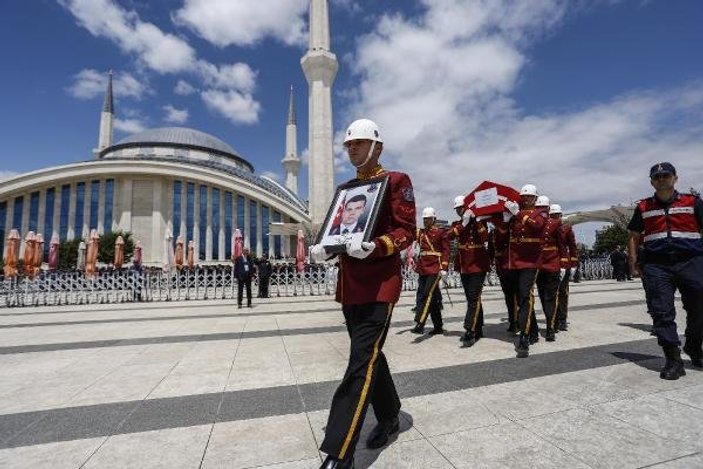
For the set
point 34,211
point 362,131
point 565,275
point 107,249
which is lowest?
point 565,275

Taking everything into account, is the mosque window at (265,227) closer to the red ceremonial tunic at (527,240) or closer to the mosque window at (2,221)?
the mosque window at (2,221)

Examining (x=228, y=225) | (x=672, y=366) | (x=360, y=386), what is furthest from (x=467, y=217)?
(x=228, y=225)

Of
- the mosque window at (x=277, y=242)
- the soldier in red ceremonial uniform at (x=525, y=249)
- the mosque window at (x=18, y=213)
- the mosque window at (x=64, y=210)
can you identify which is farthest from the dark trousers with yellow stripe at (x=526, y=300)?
the mosque window at (x=18, y=213)

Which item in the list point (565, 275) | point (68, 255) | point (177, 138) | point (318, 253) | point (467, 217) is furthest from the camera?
point (177, 138)

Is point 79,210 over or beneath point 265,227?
over

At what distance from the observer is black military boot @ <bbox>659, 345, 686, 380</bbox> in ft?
12.5

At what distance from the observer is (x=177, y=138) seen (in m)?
66.2

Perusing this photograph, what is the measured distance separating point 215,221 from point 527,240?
52.6m

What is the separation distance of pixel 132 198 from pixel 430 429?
2235 inches

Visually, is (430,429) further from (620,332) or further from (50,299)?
(50,299)

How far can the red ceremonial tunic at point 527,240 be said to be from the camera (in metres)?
5.54

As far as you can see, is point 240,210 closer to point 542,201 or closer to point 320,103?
point 320,103

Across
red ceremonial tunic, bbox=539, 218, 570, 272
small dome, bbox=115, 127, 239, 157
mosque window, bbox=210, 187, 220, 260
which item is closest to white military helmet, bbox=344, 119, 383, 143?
red ceremonial tunic, bbox=539, 218, 570, 272

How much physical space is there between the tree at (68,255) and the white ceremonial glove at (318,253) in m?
47.7
